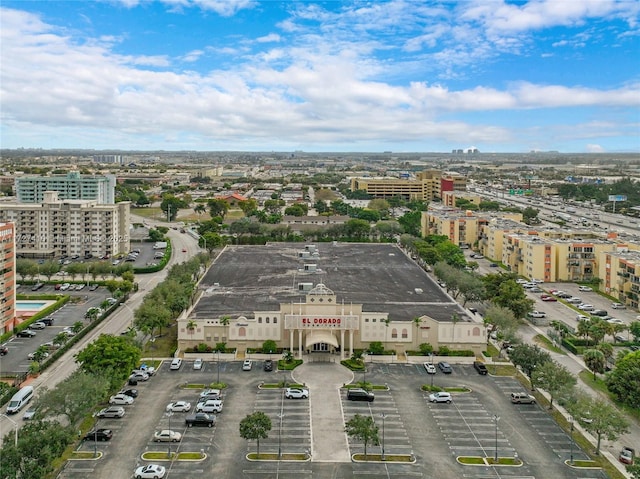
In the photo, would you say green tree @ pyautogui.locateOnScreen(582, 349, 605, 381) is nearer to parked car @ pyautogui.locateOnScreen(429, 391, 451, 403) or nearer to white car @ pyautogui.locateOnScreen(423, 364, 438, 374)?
white car @ pyautogui.locateOnScreen(423, 364, 438, 374)

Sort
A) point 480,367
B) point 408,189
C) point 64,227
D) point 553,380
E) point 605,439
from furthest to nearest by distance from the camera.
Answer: point 408,189 → point 64,227 → point 480,367 → point 553,380 → point 605,439

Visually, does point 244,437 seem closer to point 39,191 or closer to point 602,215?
point 39,191

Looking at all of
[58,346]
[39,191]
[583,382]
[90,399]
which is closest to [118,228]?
[39,191]

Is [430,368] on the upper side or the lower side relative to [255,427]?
lower

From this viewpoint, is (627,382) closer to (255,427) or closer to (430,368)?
(430,368)

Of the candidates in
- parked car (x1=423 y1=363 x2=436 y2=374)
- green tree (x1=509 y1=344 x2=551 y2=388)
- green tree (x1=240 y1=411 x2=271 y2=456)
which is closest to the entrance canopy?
parked car (x1=423 y1=363 x2=436 y2=374)

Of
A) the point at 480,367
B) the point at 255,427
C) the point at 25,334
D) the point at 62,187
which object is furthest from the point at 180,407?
the point at 62,187

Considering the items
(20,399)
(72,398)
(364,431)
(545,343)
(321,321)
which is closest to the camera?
(364,431)
